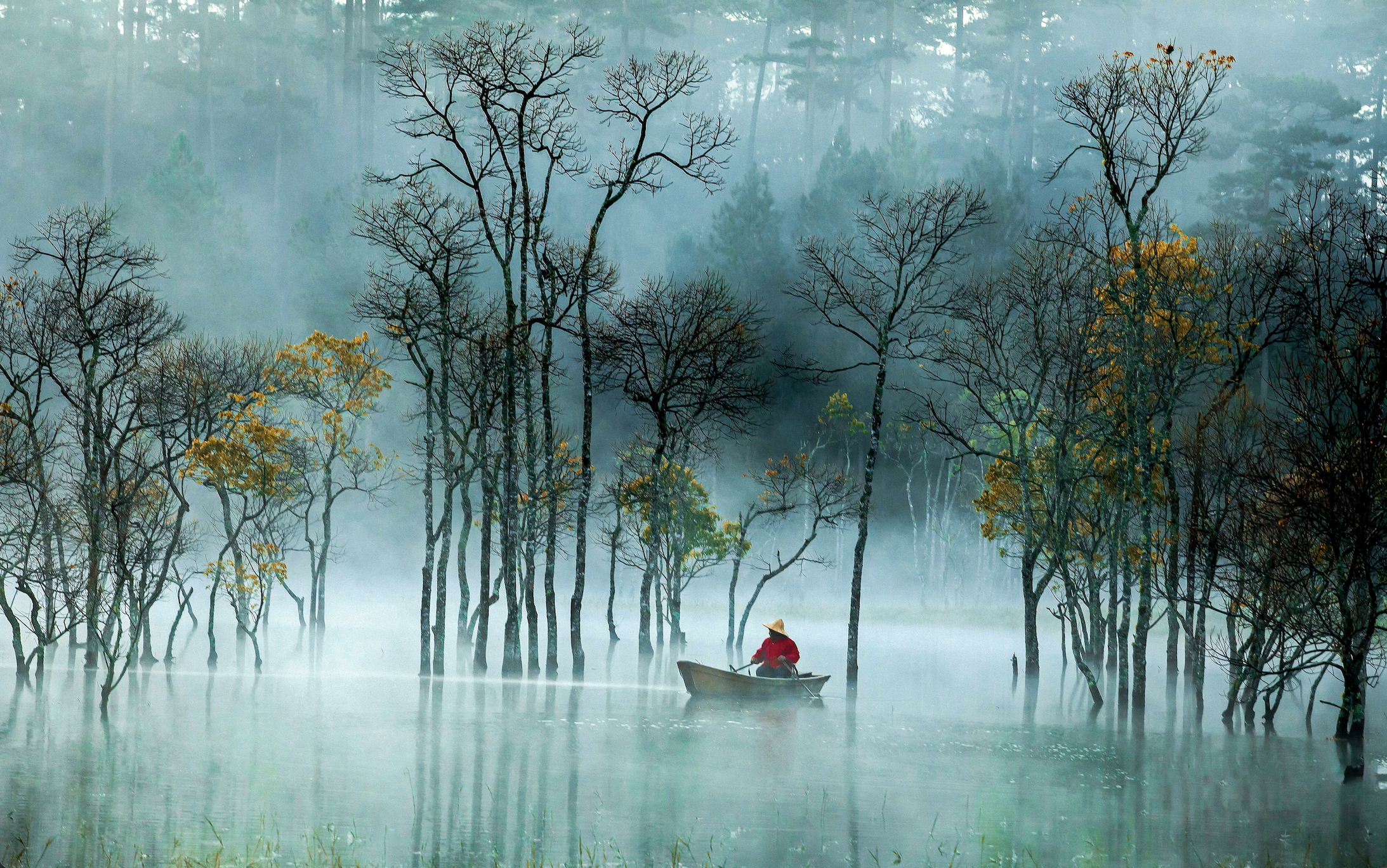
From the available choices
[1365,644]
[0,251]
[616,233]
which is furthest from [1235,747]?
[0,251]

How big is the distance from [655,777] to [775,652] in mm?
10670

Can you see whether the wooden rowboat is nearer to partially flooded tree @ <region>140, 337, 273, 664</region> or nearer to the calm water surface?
the calm water surface

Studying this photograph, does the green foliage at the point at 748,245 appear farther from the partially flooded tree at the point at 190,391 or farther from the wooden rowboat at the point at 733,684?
the wooden rowboat at the point at 733,684

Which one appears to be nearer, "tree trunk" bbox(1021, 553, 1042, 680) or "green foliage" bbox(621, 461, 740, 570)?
"tree trunk" bbox(1021, 553, 1042, 680)

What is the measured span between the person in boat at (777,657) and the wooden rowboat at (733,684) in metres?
0.45

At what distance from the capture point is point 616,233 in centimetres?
8900

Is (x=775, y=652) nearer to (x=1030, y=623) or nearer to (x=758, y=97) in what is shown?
(x=1030, y=623)

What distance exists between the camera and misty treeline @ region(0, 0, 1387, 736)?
2617 cm

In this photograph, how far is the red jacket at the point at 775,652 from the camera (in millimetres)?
28047

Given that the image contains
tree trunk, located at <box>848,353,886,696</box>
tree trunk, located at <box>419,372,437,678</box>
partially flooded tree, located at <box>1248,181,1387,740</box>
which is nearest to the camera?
partially flooded tree, located at <box>1248,181,1387,740</box>

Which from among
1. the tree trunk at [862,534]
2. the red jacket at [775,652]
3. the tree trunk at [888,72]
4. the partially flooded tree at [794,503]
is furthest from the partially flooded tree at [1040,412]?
the tree trunk at [888,72]

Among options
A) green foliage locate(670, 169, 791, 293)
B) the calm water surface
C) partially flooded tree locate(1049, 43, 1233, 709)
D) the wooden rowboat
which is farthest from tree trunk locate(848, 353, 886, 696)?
green foliage locate(670, 169, 791, 293)

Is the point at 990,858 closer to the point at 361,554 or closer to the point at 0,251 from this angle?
the point at 361,554

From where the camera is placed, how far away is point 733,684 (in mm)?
27047
